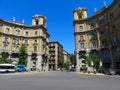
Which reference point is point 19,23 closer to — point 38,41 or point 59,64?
point 38,41

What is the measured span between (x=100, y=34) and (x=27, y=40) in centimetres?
3397

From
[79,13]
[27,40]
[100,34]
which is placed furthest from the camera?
[27,40]

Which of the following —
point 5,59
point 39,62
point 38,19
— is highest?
point 38,19

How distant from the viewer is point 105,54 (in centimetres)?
5453

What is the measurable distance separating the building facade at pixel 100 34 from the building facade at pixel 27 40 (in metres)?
19.0

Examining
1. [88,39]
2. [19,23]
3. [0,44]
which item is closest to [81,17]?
[88,39]

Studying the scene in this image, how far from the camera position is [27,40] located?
249ft

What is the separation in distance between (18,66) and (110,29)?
35.4 meters

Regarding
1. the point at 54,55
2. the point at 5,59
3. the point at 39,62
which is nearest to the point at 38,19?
the point at 39,62

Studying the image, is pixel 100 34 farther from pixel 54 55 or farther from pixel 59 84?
pixel 54 55

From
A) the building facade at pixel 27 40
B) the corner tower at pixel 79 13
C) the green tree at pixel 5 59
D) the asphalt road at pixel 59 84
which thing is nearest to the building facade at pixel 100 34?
the corner tower at pixel 79 13

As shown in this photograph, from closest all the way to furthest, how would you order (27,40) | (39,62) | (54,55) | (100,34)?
(100,34) → (39,62) → (27,40) → (54,55)

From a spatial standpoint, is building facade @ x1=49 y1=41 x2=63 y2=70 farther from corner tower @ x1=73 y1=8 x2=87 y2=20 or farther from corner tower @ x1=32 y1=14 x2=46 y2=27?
corner tower @ x1=73 y1=8 x2=87 y2=20

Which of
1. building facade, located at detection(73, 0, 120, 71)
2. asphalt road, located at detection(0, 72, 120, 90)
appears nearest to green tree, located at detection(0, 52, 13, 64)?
building facade, located at detection(73, 0, 120, 71)
